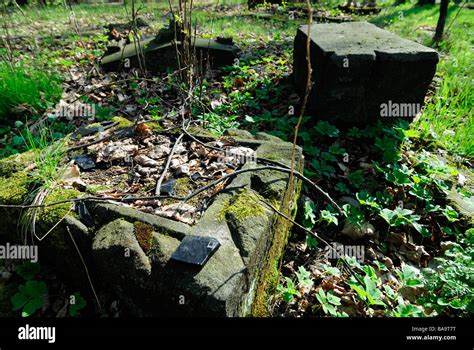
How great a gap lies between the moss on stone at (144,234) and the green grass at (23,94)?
2.88 metres

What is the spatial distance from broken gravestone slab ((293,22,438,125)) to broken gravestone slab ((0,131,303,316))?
166 cm

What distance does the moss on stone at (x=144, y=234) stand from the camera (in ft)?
5.13

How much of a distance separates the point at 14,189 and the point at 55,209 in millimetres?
430

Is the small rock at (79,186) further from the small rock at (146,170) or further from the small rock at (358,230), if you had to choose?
the small rock at (358,230)

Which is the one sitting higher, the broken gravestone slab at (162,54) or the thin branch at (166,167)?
the broken gravestone slab at (162,54)

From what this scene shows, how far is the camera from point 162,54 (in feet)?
16.0

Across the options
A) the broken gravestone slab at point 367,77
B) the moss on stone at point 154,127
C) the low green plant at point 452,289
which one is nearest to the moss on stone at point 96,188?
the moss on stone at point 154,127

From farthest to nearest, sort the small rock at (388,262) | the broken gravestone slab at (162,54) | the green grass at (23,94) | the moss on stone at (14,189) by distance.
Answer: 1. the broken gravestone slab at (162,54)
2. the green grass at (23,94)
3. the small rock at (388,262)
4. the moss on stone at (14,189)

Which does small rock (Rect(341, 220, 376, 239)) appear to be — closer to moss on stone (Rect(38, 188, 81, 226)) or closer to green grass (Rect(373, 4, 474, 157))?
green grass (Rect(373, 4, 474, 157))

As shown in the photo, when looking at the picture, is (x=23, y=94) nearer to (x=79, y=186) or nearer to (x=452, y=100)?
(x=79, y=186)

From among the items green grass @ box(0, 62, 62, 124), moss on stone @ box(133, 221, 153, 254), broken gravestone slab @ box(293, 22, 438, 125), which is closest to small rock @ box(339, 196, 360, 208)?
broken gravestone slab @ box(293, 22, 438, 125)

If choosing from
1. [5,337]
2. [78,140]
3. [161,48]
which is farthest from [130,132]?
[161,48]

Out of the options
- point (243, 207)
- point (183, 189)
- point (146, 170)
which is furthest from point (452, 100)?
point (146, 170)

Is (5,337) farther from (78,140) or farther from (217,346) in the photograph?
(78,140)
